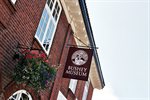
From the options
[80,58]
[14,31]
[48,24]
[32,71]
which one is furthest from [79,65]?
[14,31]

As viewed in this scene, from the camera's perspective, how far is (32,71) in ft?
28.5

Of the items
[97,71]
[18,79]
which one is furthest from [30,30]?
[97,71]

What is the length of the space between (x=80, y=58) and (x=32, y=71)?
10.0ft

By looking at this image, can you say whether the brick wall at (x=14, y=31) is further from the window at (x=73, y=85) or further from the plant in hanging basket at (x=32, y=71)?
the window at (x=73, y=85)

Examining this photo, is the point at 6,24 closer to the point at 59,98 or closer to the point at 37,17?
the point at 37,17

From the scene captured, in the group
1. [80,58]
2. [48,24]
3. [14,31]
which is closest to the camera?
[14,31]

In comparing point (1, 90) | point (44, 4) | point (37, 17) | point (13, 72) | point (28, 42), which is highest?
point (44, 4)

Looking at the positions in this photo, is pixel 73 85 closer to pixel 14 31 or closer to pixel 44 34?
pixel 44 34

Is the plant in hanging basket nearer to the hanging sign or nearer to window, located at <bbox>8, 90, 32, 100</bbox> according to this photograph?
window, located at <bbox>8, 90, 32, 100</bbox>

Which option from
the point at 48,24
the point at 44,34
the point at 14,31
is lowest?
the point at 14,31

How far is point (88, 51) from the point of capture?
1138cm

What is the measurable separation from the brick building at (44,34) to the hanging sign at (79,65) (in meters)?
0.66

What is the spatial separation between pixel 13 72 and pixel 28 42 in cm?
141

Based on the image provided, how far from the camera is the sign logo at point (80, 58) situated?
11.3m
